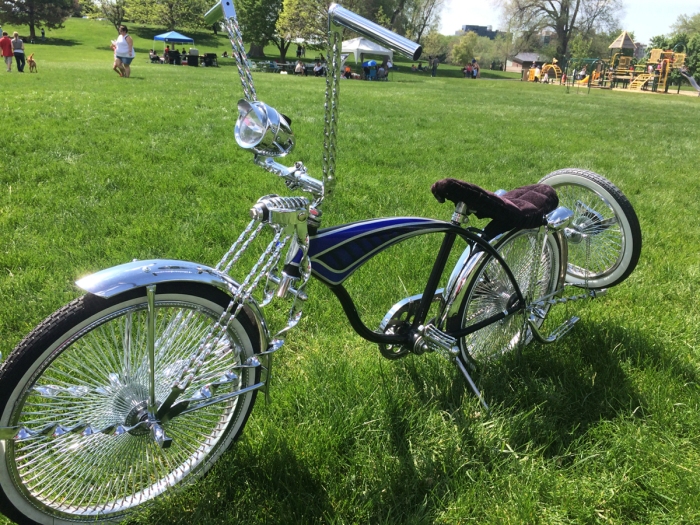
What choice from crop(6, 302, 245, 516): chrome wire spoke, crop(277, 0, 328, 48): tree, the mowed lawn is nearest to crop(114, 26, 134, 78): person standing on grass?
the mowed lawn

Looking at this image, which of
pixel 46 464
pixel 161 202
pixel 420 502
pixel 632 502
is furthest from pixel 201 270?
pixel 161 202

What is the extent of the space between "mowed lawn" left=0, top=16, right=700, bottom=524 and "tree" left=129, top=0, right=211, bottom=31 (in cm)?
5742

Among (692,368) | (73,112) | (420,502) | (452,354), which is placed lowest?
(420,502)

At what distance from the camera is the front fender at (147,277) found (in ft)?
4.95

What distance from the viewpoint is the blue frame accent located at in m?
1.98

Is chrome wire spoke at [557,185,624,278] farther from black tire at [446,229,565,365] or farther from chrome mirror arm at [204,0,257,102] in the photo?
chrome mirror arm at [204,0,257,102]

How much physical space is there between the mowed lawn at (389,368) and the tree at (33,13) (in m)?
56.1

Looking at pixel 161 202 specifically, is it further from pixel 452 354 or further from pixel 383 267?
pixel 452 354

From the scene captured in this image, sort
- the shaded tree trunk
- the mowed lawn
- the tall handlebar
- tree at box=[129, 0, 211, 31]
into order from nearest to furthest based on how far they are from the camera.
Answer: the tall handlebar
the mowed lawn
the shaded tree trunk
tree at box=[129, 0, 211, 31]

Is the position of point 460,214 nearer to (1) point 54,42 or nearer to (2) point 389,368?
(2) point 389,368

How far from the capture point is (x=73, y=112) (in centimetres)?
877

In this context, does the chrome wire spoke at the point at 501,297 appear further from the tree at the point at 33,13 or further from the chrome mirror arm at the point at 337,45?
the tree at the point at 33,13

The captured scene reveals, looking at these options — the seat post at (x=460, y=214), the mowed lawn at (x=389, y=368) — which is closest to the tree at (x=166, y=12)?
the mowed lawn at (x=389, y=368)

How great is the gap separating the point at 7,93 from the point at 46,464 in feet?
37.8
